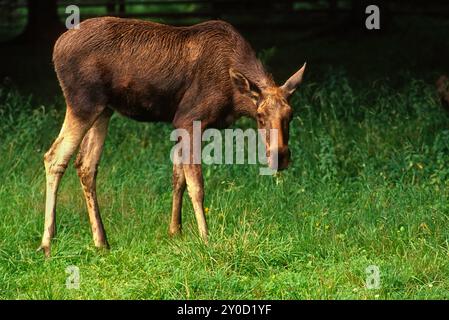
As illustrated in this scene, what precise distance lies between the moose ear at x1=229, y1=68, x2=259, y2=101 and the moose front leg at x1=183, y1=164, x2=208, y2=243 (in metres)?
0.79

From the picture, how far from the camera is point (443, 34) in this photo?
18234mm

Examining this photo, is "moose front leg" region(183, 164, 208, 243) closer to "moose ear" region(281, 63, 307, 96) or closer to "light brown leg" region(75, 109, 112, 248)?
"light brown leg" region(75, 109, 112, 248)

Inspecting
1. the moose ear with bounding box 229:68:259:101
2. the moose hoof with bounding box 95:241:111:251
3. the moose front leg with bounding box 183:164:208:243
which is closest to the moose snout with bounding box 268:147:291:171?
the moose ear with bounding box 229:68:259:101

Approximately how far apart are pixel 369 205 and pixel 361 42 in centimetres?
1014

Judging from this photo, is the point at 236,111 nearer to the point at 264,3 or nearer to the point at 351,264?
the point at 351,264

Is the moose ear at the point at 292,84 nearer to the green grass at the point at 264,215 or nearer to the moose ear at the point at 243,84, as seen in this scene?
the moose ear at the point at 243,84

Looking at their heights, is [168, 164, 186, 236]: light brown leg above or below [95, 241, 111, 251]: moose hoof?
above

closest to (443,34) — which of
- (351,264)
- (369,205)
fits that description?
(369,205)

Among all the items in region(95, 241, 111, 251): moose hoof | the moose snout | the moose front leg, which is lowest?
region(95, 241, 111, 251): moose hoof

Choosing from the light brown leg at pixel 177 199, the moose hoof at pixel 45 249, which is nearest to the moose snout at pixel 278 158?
the light brown leg at pixel 177 199

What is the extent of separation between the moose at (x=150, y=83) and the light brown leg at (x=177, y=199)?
1 centimetres

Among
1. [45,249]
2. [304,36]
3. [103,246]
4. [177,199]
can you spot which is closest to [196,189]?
[177,199]

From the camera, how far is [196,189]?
841cm

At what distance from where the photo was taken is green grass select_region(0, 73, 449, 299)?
739 centimetres
